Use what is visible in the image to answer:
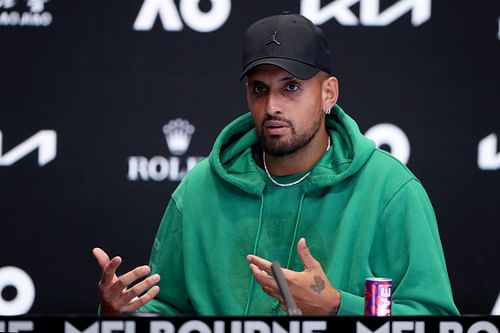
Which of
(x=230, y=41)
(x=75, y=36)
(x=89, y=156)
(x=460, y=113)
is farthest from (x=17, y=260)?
(x=460, y=113)

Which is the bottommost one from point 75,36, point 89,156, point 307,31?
point 89,156

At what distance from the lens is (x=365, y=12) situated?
2.96 m

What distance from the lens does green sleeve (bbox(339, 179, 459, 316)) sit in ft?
6.47

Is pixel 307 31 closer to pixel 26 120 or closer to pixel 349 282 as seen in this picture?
pixel 349 282

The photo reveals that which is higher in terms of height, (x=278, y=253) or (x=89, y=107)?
(x=89, y=107)

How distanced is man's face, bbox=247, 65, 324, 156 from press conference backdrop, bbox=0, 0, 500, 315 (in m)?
0.79

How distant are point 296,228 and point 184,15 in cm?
106

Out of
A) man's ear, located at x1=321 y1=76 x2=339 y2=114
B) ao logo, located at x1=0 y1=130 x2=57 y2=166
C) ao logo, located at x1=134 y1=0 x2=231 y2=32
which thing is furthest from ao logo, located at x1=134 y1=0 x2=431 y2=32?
man's ear, located at x1=321 y1=76 x2=339 y2=114

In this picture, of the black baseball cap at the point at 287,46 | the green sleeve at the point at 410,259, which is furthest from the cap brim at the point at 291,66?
the green sleeve at the point at 410,259

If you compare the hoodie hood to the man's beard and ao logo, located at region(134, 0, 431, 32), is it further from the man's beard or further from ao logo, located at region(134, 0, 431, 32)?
ao logo, located at region(134, 0, 431, 32)

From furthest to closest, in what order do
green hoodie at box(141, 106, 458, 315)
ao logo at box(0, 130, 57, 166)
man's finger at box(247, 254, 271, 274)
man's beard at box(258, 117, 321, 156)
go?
1. ao logo at box(0, 130, 57, 166)
2. man's beard at box(258, 117, 321, 156)
3. green hoodie at box(141, 106, 458, 315)
4. man's finger at box(247, 254, 271, 274)

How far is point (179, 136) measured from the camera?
2.95m

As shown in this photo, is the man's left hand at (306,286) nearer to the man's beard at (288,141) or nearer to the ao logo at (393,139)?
the man's beard at (288,141)

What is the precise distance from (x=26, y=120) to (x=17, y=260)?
0.46 meters
